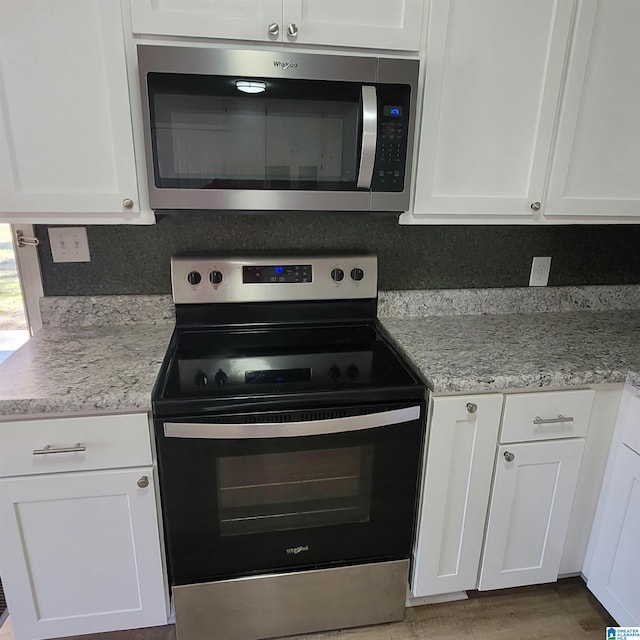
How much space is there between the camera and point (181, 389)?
4.10 feet

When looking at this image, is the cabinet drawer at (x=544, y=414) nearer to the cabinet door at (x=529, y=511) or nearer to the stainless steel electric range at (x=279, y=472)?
the cabinet door at (x=529, y=511)

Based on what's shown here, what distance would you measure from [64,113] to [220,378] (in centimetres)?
81

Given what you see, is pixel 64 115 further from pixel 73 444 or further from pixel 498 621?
pixel 498 621

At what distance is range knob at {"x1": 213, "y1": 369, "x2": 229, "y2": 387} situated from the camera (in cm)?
130

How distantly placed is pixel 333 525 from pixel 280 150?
1077mm

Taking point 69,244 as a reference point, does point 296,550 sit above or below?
below

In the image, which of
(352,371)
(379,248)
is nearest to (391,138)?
(379,248)

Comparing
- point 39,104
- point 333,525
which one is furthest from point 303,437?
point 39,104

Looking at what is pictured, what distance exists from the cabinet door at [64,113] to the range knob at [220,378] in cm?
51

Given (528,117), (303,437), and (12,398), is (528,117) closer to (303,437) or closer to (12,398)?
(303,437)

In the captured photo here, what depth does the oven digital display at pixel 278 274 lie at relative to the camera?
1.62 meters

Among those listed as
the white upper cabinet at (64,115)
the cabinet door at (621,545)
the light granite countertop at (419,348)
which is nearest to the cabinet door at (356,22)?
the white upper cabinet at (64,115)

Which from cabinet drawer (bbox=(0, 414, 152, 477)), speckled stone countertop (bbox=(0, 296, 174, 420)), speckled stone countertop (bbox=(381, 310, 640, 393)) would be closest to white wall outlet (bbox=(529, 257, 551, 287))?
speckled stone countertop (bbox=(381, 310, 640, 393))

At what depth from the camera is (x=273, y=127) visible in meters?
1.24
